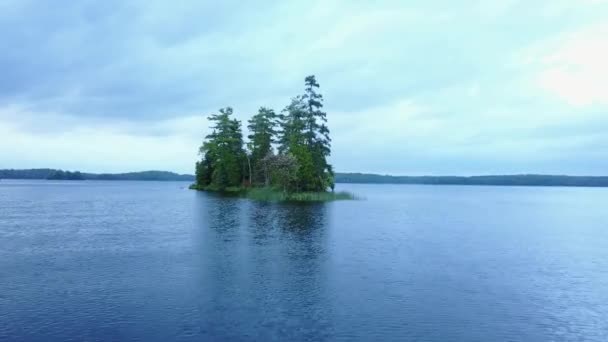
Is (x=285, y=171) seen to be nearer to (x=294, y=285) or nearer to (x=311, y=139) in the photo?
(x=311, y=139)

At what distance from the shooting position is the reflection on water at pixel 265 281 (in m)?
14.7

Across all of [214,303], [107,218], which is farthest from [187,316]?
[107,218]

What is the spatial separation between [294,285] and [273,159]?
5712 cm

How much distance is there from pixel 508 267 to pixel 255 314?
1790 centimetres

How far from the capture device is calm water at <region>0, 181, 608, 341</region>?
14.6 m

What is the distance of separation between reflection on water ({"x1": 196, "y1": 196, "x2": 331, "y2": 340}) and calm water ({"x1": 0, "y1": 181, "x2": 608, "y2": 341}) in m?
0.08

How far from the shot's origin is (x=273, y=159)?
76188mm

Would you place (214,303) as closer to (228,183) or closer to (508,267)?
(508,267)

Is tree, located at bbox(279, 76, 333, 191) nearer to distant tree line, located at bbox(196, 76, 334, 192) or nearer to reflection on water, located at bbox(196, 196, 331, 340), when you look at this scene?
distant tree line, located at bbox(196, 76, 334, 192)

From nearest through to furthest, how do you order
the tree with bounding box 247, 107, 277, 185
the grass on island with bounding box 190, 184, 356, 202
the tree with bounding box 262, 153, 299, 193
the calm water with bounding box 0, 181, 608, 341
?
1. the calm water with bounding box 0, 181, 608, 341
2. the tree with bounding box 262, 153, 299, 193
3. the grass on island with bounding box 190, 184, 356, 202
4. the tree with bounding box 247, 107, 277, 185

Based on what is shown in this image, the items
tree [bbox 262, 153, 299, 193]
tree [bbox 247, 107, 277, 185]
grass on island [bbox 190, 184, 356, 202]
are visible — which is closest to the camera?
tree [bbox 262, 153, 299, 193]

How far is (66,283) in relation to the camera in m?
19.4

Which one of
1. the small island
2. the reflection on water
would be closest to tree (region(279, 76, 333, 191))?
the small island

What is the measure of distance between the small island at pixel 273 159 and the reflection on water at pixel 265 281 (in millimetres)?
33522
